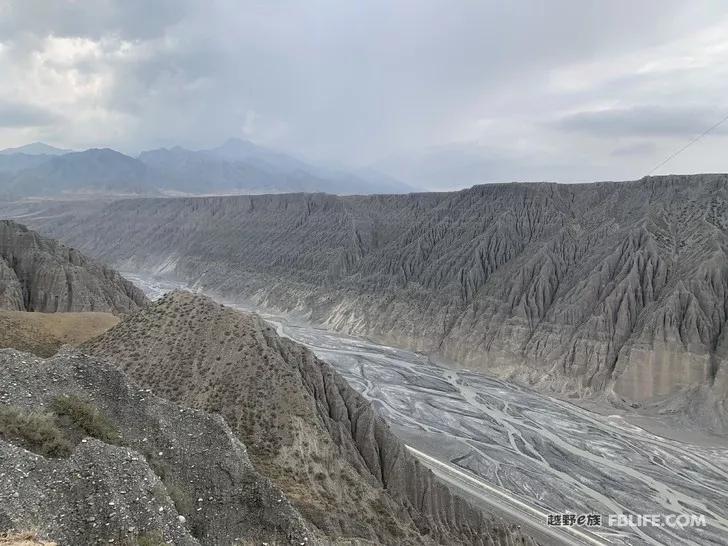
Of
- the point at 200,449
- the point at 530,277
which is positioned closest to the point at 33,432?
the point at 200,449

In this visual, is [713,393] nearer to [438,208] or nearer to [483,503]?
[483,503]

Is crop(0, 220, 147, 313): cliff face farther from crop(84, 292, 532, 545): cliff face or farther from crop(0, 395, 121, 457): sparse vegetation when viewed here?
crop(0, 395, 121, 457): sparse vegetation

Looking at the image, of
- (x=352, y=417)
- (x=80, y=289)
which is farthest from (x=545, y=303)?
(x=80, y=289)

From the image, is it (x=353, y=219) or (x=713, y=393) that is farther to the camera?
(x=353, y=219)

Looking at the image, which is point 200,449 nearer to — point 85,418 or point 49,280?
point 85,418

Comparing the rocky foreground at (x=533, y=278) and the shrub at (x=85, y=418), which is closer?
the shrub at (x=85, y=418)

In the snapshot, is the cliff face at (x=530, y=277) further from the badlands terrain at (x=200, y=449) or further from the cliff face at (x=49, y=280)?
the badlands terrain at (x=200, y=449)

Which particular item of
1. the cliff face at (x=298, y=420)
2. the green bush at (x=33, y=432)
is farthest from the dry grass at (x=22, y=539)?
the cliff face at (x=298, y=420)
